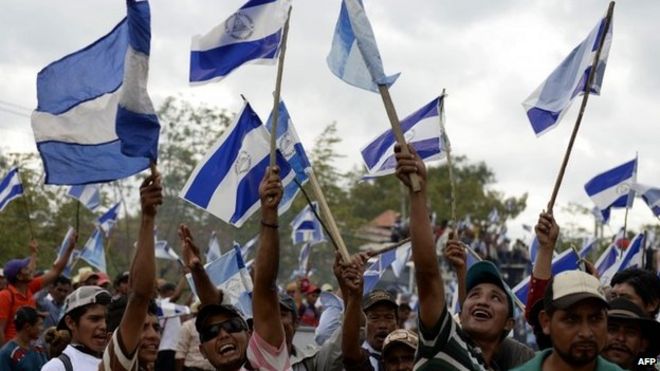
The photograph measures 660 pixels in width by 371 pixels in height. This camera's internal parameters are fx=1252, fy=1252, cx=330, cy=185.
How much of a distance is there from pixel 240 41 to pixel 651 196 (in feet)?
21.5

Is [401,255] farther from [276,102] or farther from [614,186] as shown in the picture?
[276,102]

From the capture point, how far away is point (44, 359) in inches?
387

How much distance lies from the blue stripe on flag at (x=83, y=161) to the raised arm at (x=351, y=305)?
4.43 feet

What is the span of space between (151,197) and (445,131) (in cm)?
426

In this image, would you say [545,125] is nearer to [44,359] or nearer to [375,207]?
[44,359]

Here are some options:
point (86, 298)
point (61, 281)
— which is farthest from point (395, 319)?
point (61, 281)

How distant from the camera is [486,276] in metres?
6.28

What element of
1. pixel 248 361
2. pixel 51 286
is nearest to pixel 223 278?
pixel 248 361

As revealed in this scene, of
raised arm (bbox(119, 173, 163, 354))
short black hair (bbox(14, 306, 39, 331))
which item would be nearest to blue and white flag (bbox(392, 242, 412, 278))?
short black hair (bbox(14, 306, 39, 331))

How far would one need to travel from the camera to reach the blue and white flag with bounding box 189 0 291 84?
7.16m

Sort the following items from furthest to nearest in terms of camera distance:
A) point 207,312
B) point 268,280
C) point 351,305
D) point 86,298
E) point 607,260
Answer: point 607,260
point 86,298
point 351,305
point 207,312
point 268,280

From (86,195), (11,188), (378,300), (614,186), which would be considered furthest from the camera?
(11,188)

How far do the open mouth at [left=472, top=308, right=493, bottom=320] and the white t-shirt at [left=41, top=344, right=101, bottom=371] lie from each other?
2050mm

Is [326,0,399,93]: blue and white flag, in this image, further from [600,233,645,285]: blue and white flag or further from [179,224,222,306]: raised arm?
[600,233,645,285]: blue and white flag
